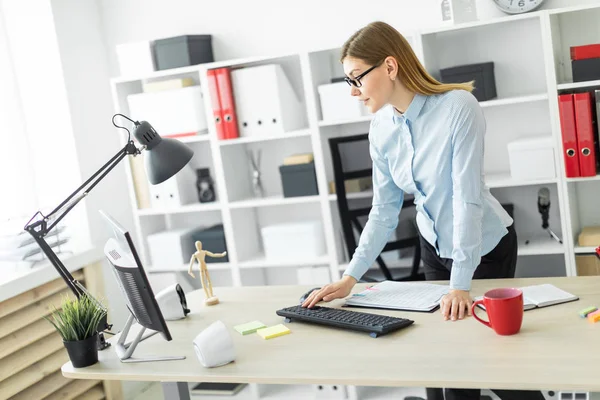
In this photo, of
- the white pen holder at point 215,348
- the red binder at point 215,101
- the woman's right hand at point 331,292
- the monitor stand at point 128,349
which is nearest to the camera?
the white pen holder at point 215,348

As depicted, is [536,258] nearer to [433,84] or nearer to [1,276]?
[433,84]

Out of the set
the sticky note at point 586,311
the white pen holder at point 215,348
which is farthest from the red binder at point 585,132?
the white pen holder at point 215,348

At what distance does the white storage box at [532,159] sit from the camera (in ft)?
11.0

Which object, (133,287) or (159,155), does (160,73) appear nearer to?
(159,155)

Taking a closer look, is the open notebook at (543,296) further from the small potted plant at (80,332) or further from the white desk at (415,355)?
the small potted plant at (80,332)

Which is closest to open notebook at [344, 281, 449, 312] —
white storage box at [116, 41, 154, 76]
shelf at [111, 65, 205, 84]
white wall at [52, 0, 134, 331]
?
shelf at [111, 65, 205, 84]

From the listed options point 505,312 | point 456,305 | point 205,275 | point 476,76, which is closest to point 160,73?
point 476,76

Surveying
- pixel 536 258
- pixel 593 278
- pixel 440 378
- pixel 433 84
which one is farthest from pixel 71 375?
pixel 536 258

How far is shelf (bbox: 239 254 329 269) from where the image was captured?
12.5ft

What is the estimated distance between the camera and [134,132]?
225 centimetres

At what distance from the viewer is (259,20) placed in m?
4.04

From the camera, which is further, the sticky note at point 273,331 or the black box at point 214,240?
the black box at point 214,240

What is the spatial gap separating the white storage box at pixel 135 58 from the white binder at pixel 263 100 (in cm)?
50

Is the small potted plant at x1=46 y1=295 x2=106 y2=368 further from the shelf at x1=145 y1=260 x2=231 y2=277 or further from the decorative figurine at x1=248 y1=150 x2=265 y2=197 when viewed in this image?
the decorative figurine at x1=248 y1=150 x2=265 y2=197
